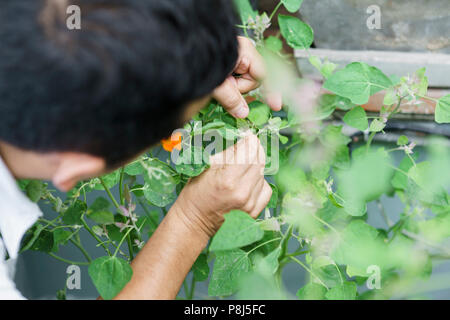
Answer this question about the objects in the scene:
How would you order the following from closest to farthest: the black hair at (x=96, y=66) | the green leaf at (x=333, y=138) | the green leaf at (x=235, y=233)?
the black hair at (x=96, y=66), the green leaf at (x=235, y=233), the green leaf at (x=333, y=138)

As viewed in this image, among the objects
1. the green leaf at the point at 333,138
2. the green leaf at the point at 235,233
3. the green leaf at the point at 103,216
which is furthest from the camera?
the green leaf at the point at 333,138

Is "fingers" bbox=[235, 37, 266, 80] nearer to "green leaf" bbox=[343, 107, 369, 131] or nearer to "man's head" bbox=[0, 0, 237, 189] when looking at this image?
"green leaf" bbox=[343, 107, 369, 131]

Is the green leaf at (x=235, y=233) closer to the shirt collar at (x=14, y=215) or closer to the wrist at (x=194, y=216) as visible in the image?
the wrist at (x=194, y=216)

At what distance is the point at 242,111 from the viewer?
0.65m

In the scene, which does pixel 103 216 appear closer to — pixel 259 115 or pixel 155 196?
pixel 155 196

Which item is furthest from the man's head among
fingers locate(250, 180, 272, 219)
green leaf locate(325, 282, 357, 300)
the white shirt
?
green leaf locate(325, 282, 357, 300)

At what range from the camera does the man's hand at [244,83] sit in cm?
63

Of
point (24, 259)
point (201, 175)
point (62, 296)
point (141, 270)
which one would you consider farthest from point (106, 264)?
point (24, 259)

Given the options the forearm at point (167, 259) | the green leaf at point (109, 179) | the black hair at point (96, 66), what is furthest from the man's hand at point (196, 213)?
the black hair at point (96, 66)

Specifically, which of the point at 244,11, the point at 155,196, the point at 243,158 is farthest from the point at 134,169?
the point at 244,11

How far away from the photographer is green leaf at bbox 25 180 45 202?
1.90ft

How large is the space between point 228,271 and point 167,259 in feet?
0.28

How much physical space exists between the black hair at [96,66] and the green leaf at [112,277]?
0.21 meters

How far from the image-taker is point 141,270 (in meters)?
0.59
